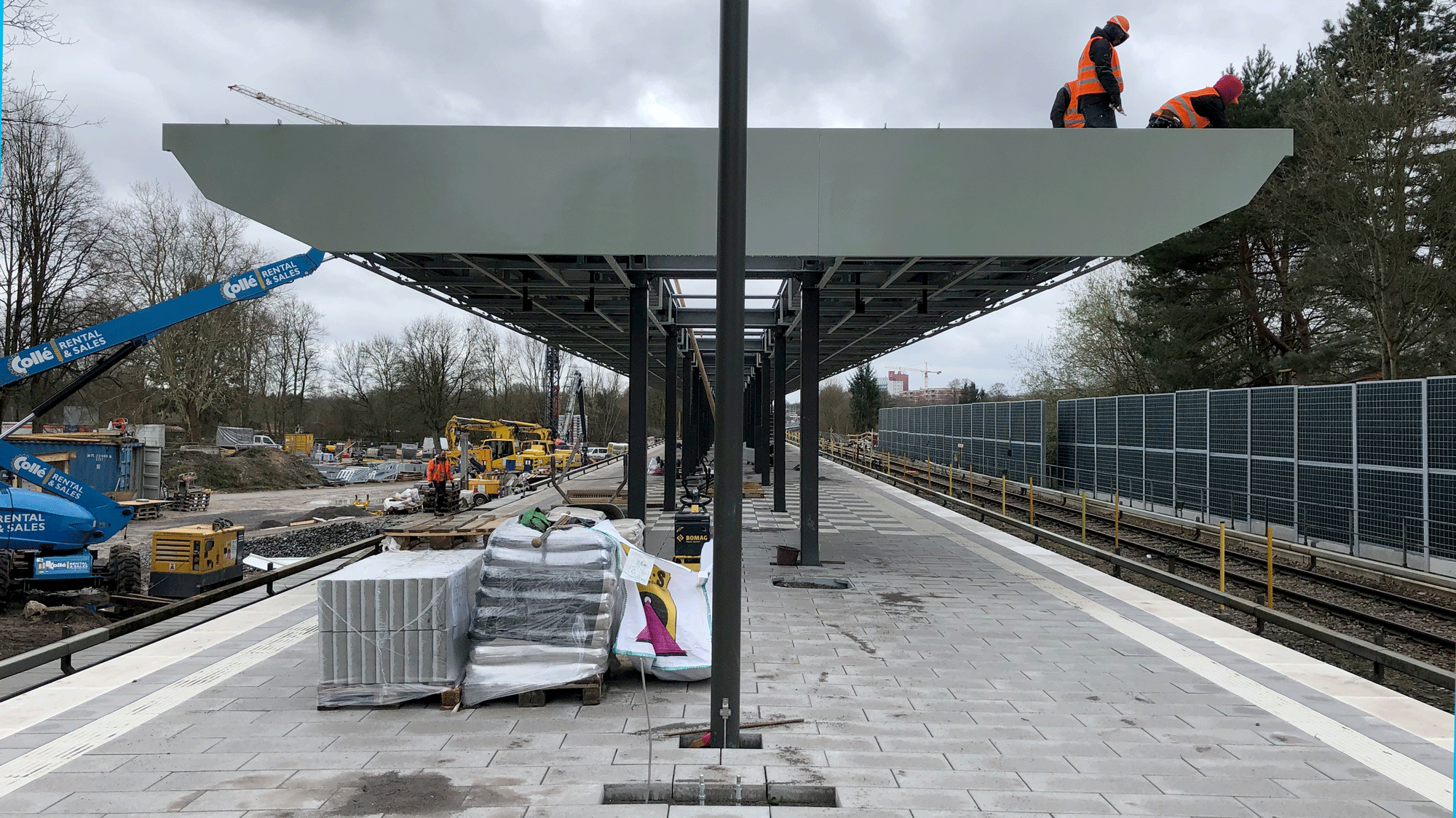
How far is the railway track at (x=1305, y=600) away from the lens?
8328mm

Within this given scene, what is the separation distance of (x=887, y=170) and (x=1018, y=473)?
939 inches

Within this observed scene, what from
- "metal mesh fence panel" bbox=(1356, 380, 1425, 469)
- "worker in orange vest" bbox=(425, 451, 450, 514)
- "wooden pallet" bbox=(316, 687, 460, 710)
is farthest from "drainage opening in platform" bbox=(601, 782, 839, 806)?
"worker in orange vest" bbox=(425, 451, 450, 514)

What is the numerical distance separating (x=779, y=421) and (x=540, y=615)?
18.2 metres

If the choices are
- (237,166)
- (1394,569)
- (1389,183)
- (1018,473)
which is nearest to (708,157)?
(237,166)

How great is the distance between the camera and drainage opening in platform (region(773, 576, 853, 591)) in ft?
35.4

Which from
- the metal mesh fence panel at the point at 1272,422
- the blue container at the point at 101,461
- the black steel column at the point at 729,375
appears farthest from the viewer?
the blue container at the point at 101,461

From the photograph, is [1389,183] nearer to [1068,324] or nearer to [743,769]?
[1068,324]

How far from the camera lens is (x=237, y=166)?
9219mm

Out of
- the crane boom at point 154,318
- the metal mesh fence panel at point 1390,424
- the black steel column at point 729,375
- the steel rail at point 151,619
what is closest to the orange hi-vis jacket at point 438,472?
the steel rail at point 151,619

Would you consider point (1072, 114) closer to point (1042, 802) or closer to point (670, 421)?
point (1042, 802)

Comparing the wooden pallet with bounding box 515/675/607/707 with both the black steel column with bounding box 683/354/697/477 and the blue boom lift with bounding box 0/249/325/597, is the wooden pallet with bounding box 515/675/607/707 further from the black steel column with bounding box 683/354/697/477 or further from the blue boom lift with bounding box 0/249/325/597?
the black steel column with bounding box 683/354/697/477

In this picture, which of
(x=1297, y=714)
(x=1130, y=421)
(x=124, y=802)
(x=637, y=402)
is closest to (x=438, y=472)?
(x=637, y=402)

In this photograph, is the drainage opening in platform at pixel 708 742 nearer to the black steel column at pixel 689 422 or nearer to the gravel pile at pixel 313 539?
the gravel pile at pixel 313 539

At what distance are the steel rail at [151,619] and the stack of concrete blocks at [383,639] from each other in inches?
128
